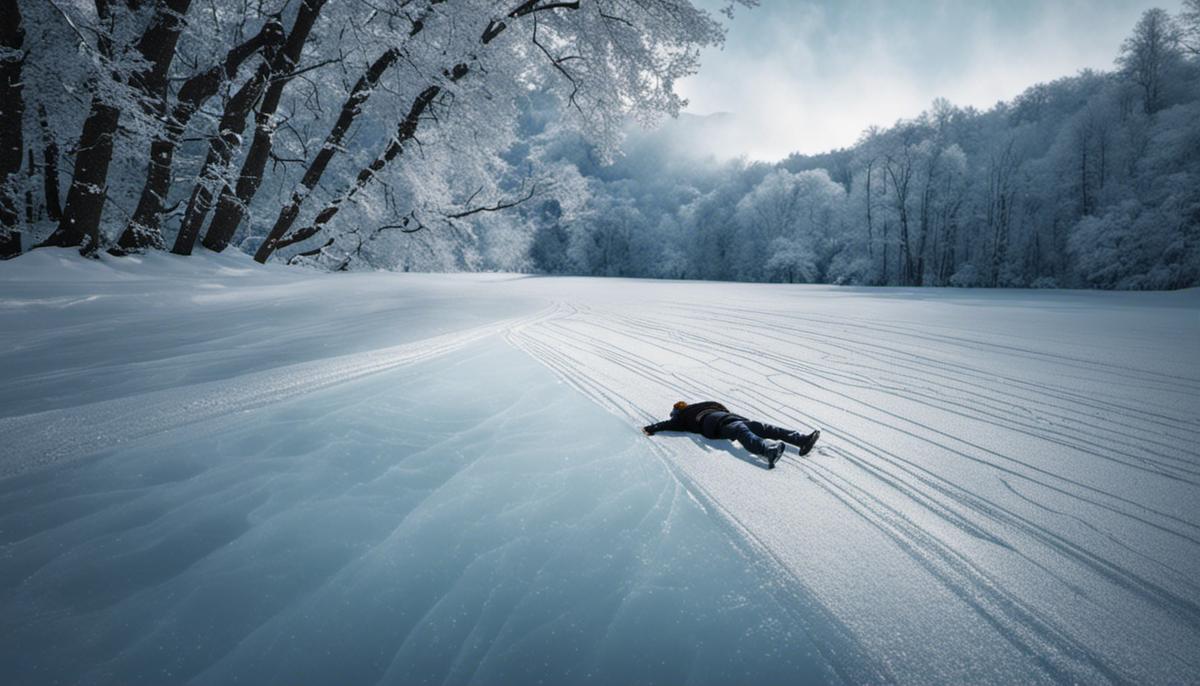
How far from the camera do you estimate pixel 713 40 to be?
7793mm

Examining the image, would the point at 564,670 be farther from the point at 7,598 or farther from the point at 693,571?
the point at 7,598

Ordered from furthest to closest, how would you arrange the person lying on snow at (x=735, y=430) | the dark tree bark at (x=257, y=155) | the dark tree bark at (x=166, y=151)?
the dark tree bark at (x=257, y=155) → the dark tree bark at (x=166, y=151) → the person lying on snow at (x=735, y=430)

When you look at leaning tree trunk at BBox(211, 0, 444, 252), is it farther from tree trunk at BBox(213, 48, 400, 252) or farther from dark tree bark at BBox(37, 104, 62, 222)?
dark tree bark at BBox(37, 104, 62, 222)

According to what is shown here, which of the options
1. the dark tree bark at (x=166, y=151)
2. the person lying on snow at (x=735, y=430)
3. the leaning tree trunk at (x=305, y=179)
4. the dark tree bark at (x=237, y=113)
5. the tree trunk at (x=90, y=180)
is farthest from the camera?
the leaning tree trunk at (x=305, y=179)

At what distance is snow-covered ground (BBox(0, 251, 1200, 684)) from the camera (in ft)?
3.52

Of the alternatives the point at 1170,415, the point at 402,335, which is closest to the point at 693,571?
the point at 1170,415

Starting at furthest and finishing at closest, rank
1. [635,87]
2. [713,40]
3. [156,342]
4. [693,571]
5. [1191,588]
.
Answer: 1. [635,87]
2. [713,40]
3. [156,342]
4. [693,571]
5. [1191,588]

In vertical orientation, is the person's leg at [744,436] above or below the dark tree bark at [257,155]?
below

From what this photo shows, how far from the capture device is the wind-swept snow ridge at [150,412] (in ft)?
6.31

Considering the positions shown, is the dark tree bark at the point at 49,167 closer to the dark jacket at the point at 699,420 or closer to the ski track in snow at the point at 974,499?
the ski track in snow at the point at 974,499

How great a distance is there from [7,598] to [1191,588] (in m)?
3.17

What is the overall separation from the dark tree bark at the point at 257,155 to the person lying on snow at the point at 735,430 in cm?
834

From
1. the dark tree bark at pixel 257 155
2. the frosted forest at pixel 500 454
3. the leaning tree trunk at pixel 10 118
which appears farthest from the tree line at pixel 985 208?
the leaning tree trunk at pixel 10 118

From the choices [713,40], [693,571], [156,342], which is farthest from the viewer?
[713,40]
